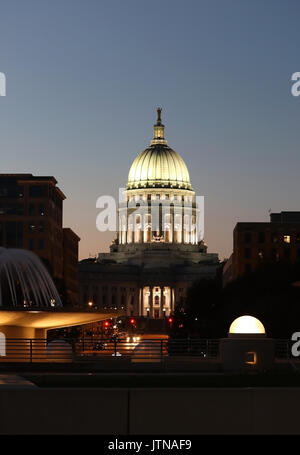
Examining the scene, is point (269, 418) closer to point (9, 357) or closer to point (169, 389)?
point (169, 389)

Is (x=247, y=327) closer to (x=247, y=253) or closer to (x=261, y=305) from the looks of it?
(x=261, y=305)

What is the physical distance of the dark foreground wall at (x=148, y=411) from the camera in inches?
941

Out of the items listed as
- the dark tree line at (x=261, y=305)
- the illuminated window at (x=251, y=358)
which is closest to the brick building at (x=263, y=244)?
the dark tree line at (x=261, y=305)

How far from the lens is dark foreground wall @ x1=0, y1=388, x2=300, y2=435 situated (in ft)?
78.4

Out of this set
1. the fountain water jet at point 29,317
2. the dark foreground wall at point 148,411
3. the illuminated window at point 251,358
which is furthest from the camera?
the fountain water jet at point 29,317

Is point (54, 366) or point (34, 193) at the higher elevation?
point (34, 193)

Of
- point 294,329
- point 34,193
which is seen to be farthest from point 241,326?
point 34,193

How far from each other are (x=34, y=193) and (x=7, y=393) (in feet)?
563

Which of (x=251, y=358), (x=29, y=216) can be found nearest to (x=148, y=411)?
(x=251, y=358)

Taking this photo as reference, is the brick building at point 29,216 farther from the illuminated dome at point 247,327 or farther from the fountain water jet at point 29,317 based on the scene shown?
the illuminated dome at point 247,327

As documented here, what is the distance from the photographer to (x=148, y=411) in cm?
2394

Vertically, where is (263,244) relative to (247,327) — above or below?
above

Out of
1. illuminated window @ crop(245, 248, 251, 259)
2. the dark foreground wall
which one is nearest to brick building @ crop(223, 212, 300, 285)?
illuminated window @ crop(245, 248, 251, 259)
